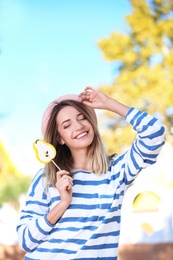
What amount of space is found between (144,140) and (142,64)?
827cm

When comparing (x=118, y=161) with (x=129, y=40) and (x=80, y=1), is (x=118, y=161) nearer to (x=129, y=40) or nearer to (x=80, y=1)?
(x=129, y=40)

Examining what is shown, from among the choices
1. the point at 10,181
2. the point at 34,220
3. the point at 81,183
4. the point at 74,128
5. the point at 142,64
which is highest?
the point at 142,64

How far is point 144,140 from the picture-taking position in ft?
4.73

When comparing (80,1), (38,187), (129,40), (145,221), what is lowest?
(38,187)

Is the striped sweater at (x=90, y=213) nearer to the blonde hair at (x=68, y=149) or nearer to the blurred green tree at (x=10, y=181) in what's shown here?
the blonde hair at (x=68, y=149)

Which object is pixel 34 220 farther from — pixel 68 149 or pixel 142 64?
pixel 142 64

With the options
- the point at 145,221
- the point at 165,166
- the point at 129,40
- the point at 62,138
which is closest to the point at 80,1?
the point at 129,40

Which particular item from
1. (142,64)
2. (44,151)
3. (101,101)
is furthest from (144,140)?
(142,64)

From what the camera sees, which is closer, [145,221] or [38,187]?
[38,187]

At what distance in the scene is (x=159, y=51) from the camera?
31.5 feet

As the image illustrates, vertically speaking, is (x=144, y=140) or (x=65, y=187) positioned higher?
(x=144, y=140)

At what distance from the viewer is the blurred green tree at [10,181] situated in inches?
409

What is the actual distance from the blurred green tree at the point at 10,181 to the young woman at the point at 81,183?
875cm

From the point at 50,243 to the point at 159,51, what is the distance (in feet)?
27.6
